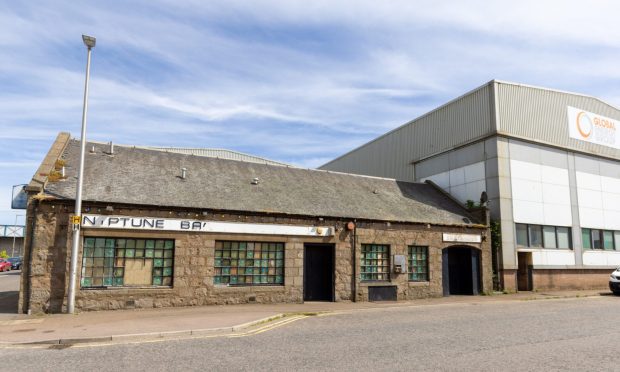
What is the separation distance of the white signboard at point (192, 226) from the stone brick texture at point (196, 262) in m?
0.17

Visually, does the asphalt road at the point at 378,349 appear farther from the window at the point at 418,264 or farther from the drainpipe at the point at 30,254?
the window at the point at 418,264

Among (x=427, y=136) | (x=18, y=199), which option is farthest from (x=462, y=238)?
(x=18, y=199)

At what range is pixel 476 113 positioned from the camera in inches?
1072

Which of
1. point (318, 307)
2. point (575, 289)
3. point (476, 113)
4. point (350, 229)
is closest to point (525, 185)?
point (476, 113)

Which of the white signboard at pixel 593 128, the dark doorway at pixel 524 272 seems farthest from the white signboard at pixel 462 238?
the white signboard at pixel 593 128

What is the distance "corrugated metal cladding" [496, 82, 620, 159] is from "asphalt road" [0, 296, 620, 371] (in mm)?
15652

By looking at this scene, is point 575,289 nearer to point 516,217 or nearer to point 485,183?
point 516,217

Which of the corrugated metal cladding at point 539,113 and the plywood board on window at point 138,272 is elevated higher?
the corrugated metal cladding at point 539,113

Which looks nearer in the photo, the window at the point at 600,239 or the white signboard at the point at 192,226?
the white signboard at the point at 192,226

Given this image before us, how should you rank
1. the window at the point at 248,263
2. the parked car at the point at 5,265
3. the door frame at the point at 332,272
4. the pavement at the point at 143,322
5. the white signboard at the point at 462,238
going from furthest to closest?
the parked car at the point at 5,265 < the white signboard at the point at 462,238 < the door frame at the point at 332,272 < the window at the point at 248,263 < the pavement at the point at 143,322

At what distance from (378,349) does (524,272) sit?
19708 mm

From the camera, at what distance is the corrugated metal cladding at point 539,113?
26.3 meters

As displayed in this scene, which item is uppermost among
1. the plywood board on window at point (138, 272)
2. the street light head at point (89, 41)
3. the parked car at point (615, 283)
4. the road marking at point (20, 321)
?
the street light head at point (89, 41)

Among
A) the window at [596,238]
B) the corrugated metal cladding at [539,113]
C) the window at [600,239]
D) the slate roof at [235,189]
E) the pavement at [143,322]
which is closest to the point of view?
the pavement at [143,322]
